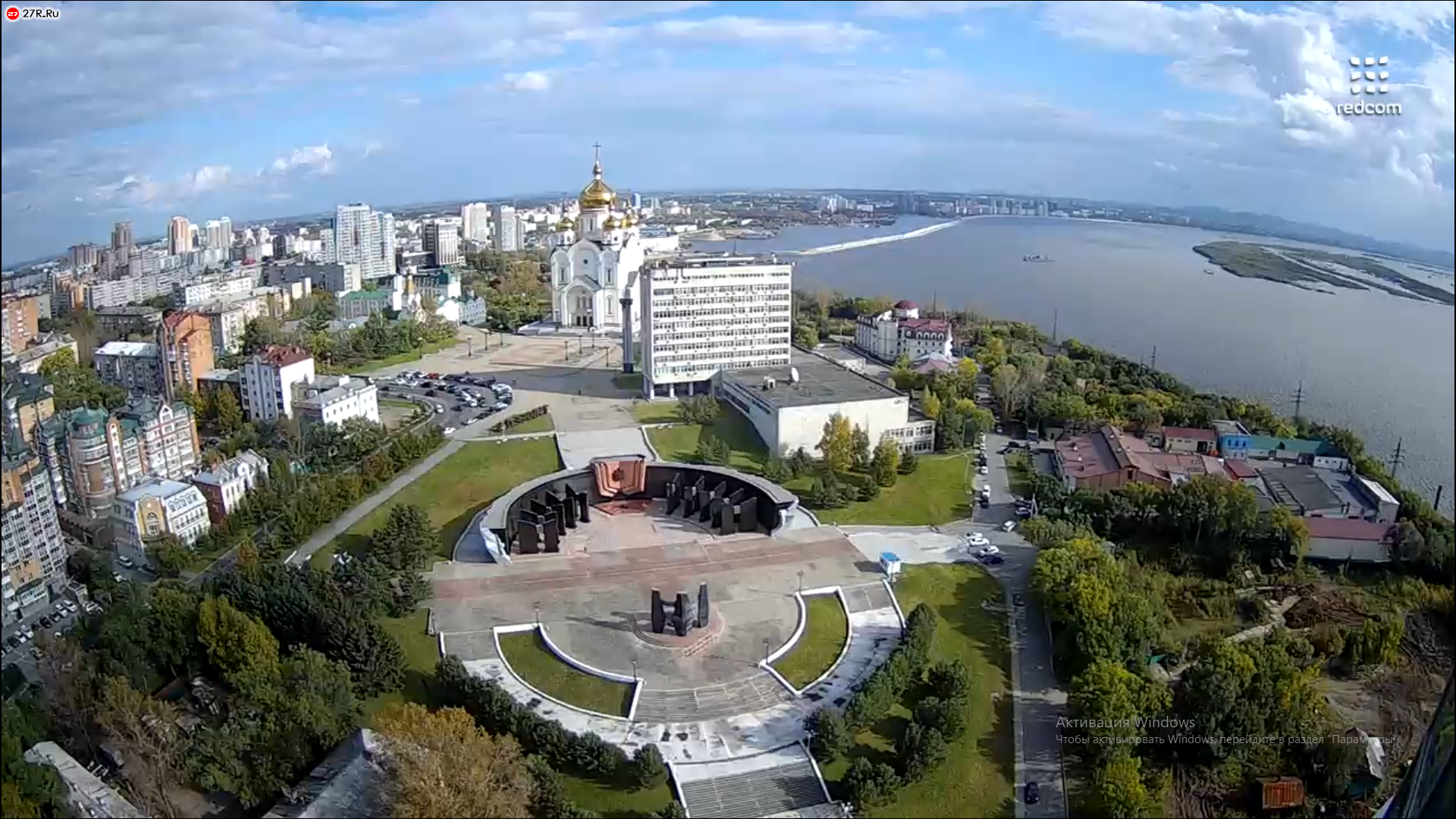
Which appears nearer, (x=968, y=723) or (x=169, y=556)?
(x=968, y=723)

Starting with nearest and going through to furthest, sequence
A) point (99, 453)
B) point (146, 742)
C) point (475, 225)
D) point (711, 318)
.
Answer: point (146, 742), point (99, 453), point (711, 318), point (475, 225)

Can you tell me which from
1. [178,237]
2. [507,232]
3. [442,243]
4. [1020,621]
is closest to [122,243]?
[178,237]

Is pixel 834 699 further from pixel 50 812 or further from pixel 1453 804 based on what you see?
pixel 50 812

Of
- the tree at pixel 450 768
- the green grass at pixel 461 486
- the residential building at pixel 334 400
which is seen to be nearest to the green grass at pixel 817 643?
the tree at pixel 450 768

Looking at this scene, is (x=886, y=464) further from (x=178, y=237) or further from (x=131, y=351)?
(x=178, y=237)

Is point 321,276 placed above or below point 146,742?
above

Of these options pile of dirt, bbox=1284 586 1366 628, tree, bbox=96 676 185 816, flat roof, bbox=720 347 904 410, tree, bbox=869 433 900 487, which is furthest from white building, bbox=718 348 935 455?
tree, bbox=96 676 185 816

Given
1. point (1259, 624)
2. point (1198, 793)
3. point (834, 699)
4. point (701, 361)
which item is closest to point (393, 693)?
point (834, 699)

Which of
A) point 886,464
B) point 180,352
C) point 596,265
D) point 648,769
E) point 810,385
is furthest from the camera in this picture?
point 596,265

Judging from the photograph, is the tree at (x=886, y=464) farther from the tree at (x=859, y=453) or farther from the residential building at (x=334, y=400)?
the residential building at (x=334, y=400)
